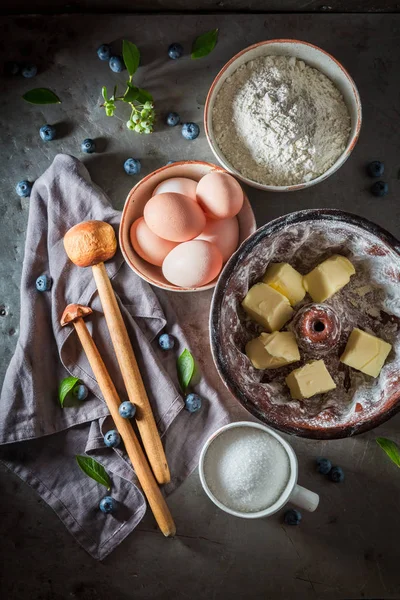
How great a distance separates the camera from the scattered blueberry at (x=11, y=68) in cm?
119

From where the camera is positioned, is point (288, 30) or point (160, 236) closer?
point (160, 236)

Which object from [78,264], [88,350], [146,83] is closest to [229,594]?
[88,350]

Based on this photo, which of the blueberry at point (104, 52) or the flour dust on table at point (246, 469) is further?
the blueberry at point (104, 52)

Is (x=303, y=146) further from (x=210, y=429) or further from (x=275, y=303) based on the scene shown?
(x=210, y=429)

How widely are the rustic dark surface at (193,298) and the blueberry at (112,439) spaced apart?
17 centimetres

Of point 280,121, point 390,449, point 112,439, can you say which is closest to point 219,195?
point 280,121

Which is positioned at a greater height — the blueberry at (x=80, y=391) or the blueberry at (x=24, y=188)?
the blueberry at (x=24, y=188)

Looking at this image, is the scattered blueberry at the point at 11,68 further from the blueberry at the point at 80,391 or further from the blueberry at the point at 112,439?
the blueberry at the point at 112,439

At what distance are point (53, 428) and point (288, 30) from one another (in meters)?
0.96

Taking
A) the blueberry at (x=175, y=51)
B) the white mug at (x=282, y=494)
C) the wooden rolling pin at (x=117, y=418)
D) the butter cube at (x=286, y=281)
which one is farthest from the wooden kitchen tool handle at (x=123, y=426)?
the blueberry at (x=175, y=51)

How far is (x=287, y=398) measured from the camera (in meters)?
1.04

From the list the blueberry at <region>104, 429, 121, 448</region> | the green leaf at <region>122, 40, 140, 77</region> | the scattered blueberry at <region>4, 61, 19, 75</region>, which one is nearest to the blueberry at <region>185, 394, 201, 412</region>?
the blueberry at <region>104, 429, 121, 448</region>

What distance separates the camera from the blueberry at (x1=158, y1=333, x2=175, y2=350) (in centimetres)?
113

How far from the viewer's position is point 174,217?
A: 98 cm
